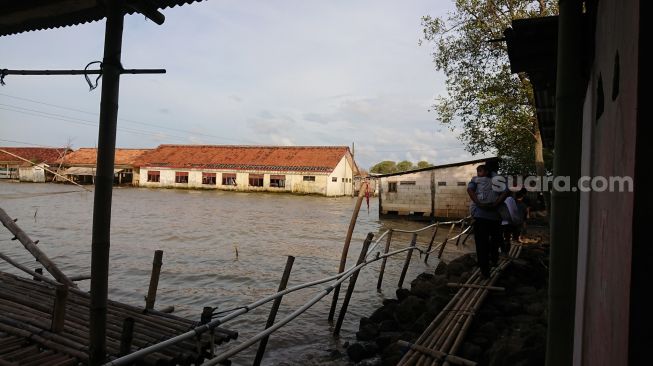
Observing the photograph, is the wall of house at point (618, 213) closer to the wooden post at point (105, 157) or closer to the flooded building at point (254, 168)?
the wooden post at point (105, 157)

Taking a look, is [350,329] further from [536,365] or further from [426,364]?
[536,365]

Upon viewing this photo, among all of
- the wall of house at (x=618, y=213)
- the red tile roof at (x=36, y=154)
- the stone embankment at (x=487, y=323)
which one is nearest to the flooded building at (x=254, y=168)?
the red tile roof at (x=36, y=154)

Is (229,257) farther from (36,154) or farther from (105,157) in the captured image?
(36,154)

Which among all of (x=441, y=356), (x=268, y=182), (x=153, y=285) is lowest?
(x=441, y=356)

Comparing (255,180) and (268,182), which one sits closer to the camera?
(268,182)

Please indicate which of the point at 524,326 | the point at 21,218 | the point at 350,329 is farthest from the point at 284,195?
the point at 524,326

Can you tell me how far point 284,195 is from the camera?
42250 millimetres

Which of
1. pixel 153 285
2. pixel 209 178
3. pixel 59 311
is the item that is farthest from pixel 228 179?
pixel 59 311

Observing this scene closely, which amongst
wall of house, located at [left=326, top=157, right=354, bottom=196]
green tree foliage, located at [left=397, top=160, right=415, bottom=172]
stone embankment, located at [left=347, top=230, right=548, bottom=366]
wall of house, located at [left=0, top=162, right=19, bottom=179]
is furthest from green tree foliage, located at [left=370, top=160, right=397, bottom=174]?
stone embankment, located at [left=347, top=230, right=548, bottom=366]

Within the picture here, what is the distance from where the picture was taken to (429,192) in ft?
81.0

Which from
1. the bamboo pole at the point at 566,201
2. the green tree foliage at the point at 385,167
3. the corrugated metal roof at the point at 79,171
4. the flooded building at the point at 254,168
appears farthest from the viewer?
the green tree foliage at the point at 385,167

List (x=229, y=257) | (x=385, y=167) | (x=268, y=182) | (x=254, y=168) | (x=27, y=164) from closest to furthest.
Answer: (x=229, y=257)
(x=268, y=182)
(x=254, y=168)
(x=27, y=164)
(x=385, y=167)

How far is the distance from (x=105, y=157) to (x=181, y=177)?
45473 mm

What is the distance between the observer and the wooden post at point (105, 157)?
10.5 ft
